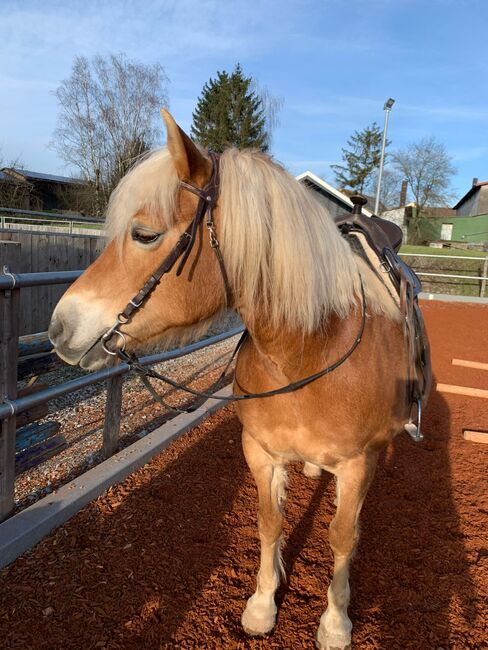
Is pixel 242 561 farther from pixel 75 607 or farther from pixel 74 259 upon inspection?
pixel 74 259

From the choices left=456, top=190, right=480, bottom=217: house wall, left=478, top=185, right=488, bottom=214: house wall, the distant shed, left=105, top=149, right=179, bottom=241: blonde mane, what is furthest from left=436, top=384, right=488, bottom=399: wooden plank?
left=456, top=190, right=480, bottom=217: house wall

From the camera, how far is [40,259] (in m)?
6.97

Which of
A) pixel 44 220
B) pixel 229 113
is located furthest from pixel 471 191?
pixel 44 220

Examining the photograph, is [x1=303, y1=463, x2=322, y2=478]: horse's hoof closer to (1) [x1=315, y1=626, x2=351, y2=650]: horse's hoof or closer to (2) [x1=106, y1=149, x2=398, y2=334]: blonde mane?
(1) [x1=315, y1=626, x2=351, y2=650]: horse's hoof

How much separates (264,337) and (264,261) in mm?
361

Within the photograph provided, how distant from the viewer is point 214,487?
329 cm

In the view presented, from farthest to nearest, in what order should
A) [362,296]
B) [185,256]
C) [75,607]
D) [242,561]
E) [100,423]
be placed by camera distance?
[100,423] < [242,561] < [75,607] < [362,296] < [185,256]

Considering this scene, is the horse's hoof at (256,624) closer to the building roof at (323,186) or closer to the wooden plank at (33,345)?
the wooden plank at (33,345)

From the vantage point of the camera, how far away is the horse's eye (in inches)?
60.3

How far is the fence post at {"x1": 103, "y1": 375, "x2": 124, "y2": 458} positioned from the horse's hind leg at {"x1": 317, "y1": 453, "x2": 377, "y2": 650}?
203 centimetres

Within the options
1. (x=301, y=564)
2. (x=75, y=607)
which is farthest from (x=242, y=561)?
(x=75, y=607)

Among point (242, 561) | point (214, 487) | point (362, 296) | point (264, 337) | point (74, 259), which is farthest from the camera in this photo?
point (74, 259)

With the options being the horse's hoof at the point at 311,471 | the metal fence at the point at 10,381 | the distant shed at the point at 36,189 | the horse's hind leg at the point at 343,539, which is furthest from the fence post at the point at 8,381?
the distant shed at the point at 36,189

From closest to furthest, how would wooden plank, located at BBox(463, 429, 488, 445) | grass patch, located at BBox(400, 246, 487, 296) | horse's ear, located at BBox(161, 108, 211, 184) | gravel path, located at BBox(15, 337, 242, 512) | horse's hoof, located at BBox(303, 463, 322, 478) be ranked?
horse's ear, located at BBox(161, 108, 211, 184), gravel path, located at BBox(15, 337, 242, 512), horse's hoof, located at BBox(303, 463, 322, 478), wooden plank, located at BBox(463, 429, 488, 445), grass patch, located at BBox(400, 246, 487, 296)
